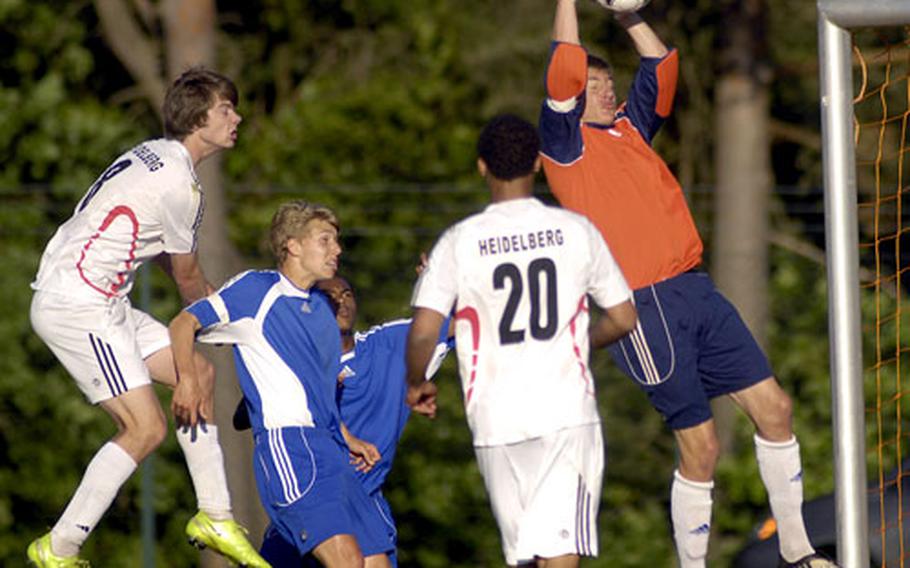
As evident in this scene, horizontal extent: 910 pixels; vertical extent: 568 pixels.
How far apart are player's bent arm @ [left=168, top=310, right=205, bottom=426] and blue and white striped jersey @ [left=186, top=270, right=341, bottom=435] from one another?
0.07 metres

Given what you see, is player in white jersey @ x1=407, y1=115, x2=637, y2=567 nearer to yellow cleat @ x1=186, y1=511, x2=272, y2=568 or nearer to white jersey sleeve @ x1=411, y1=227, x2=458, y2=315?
white jersey sleeve @ x1=411, y1=227, x2=458, y2=315

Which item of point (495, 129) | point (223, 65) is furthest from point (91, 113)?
point (495, 129)

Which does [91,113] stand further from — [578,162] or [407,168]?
[578,162]

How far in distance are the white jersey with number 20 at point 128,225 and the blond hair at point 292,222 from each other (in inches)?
12.4

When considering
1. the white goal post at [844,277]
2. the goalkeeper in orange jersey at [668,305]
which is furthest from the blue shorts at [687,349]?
the white goal post at [844,277]

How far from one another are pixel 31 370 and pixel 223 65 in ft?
16.8

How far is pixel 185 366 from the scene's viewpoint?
7.23 meters

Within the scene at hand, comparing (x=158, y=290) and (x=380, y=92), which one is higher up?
(x=380, y=92)

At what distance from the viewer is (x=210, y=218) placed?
1246cm

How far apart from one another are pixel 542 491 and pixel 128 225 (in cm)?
203

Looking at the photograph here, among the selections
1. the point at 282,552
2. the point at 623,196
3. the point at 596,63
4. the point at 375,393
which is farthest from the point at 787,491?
the point at 282,552

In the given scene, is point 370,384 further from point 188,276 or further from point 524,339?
point 524,339

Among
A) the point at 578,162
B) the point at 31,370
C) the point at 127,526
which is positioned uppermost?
the point at 578,162

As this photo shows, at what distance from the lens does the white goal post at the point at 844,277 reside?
306 inches
